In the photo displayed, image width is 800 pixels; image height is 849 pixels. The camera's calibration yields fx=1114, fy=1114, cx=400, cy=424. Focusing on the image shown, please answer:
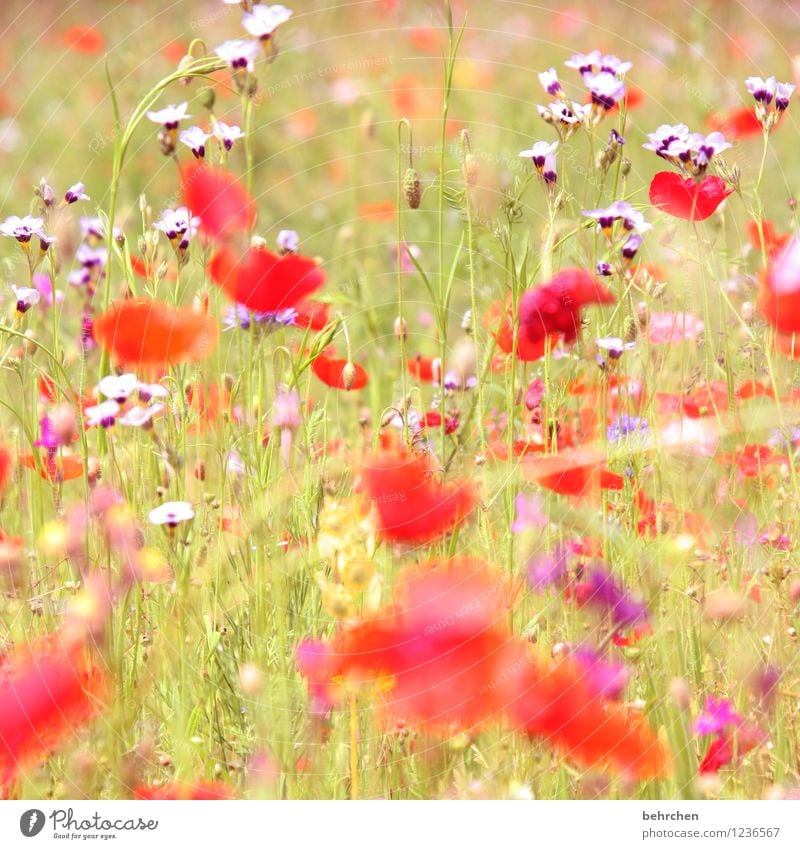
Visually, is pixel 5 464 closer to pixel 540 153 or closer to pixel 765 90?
pixel 540 153

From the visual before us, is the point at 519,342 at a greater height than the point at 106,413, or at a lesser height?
greater

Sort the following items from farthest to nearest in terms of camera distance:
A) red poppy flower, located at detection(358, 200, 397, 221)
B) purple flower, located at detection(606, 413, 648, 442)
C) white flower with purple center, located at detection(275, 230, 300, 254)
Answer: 1. red poppy flower, located at detection(358, 200, 397, 221)
2. white flower with purple center, located at detection(275, 230, 300, 254)
3. purple flower, located at detection(606, 413, 648, 442)

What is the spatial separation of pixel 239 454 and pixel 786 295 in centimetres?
47

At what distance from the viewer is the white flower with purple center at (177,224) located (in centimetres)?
88

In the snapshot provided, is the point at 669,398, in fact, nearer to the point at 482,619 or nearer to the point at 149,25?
the point at 482,619

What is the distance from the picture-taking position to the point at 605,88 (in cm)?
86

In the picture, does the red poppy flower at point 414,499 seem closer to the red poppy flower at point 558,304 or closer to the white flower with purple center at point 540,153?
the red poppy flower at point 558,304

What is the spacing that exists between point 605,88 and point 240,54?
28 cm

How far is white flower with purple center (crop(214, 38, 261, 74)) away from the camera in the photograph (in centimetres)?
82

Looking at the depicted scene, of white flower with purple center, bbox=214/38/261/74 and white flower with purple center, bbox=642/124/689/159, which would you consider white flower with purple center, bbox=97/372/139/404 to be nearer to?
white flower with purple center, bbox=214/38/261/74

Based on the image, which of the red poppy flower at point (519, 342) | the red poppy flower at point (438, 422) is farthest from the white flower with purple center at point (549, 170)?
the red poppy flower at point (438, 422)

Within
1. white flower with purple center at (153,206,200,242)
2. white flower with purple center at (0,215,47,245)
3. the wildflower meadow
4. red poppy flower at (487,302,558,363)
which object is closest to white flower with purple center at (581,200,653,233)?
the wildflower meadow

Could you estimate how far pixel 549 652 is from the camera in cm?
84
